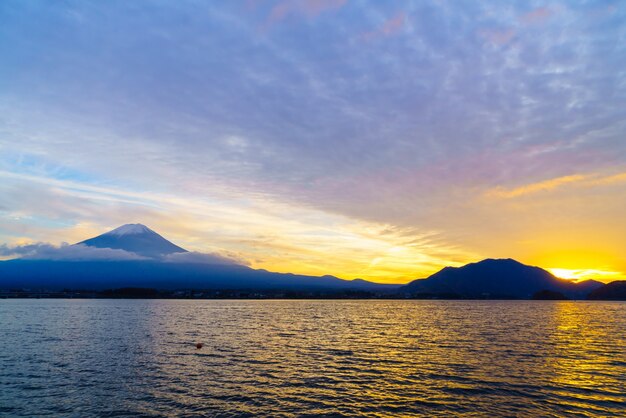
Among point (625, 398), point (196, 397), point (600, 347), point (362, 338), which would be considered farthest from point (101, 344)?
point (600, 347)

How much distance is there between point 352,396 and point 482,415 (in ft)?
34.9

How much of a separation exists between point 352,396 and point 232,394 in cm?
1075

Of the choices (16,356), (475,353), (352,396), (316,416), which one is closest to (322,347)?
(475,353)

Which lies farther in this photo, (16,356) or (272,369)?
(16,356)

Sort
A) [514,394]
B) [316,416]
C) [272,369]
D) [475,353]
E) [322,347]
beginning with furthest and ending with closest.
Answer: [322,347] → [475,353] → [272,369] → [514,394] → [316,416]

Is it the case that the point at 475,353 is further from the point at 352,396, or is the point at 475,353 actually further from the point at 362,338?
the point at 352,396

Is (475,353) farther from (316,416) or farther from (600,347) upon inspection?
(316,416)

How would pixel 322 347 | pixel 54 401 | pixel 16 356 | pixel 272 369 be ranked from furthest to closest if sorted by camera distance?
pixel 322 347 < pixel 16 356 < pixel 272 369 < pixel 54 401

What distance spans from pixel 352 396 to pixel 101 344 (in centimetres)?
5094

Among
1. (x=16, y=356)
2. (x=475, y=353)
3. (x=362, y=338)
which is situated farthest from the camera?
(x=362, y=338)

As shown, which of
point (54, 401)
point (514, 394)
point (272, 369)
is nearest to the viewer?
point (54, 401)

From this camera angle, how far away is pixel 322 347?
211ft

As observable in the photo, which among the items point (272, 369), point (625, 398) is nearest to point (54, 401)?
point (272, 369)

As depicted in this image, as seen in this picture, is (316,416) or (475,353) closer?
(316,416)
